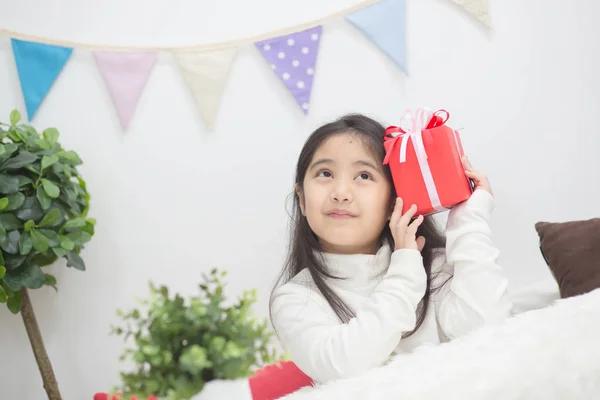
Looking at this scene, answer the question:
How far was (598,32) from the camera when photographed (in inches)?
69.2

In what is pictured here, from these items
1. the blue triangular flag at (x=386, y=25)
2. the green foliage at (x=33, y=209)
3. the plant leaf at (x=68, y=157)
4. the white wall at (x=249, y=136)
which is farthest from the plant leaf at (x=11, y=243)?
the blue triangular flag at (x=386, y=25)

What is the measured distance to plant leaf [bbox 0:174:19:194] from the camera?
1.29m

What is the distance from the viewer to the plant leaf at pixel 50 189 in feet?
4.35

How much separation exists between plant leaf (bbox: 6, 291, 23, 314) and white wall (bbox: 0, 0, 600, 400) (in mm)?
203

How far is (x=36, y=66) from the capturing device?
5.13 feet

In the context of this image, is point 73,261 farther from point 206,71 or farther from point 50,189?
point 206,71

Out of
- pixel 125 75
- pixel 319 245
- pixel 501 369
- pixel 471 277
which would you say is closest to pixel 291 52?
pixel 125 75

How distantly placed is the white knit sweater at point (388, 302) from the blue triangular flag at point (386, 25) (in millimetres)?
696

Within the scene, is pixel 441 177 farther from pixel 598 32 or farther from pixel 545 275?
pixel 598 32

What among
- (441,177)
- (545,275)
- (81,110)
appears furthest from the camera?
(545,275)

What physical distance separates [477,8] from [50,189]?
138cm

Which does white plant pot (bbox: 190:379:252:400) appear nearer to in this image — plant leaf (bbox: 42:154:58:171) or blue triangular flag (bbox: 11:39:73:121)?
plant leaf (bbox: 42:154:58:171)

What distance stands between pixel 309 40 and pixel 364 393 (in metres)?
1.22

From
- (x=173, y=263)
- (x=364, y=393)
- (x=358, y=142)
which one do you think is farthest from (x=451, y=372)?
(x=173, y=263)
